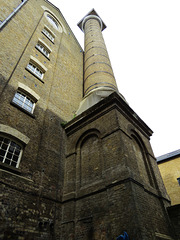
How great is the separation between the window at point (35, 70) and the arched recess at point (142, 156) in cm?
641

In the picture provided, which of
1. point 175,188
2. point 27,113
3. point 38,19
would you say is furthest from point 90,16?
point 175,188

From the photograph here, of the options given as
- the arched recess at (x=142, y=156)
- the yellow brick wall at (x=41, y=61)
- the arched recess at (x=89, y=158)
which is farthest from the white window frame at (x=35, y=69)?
the arched recess at (x=142, y=156)

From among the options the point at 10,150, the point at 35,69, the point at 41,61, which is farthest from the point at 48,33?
the point at 10,150

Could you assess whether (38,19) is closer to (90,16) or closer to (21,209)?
(90,16)

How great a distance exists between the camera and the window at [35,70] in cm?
1041

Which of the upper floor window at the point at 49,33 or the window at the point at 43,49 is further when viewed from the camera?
the upper floor window at the point at 49,33

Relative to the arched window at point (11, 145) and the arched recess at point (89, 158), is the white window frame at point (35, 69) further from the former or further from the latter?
the arched recess at point (89, 158)

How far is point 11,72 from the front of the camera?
28.0 ft

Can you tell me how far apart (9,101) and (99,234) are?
6.03 metres

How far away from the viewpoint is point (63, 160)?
28.2ft

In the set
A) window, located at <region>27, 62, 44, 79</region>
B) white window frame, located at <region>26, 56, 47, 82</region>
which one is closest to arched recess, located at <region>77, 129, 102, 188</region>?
white window frame, located at <region>26, 56, 47, 82</region>

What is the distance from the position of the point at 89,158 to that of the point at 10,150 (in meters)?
3.26

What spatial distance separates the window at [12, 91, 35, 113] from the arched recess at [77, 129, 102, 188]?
9.57 feet

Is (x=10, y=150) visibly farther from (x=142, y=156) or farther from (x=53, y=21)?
(x=53, y=21)
